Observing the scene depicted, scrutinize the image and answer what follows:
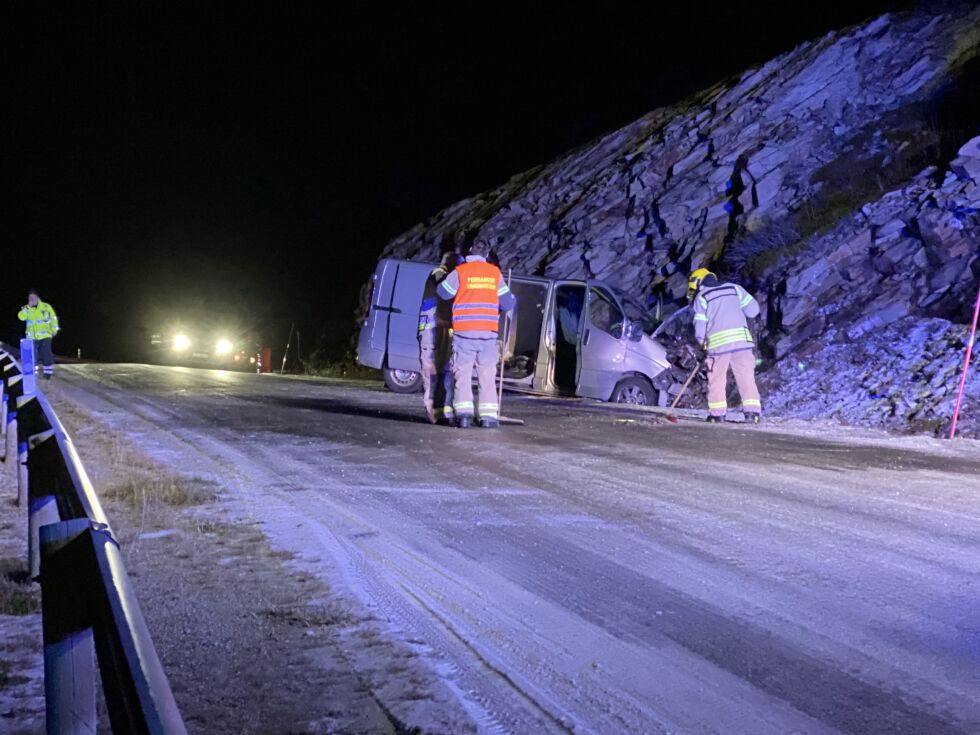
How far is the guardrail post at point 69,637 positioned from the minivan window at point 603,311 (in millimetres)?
11693

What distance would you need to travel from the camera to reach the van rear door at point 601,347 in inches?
522

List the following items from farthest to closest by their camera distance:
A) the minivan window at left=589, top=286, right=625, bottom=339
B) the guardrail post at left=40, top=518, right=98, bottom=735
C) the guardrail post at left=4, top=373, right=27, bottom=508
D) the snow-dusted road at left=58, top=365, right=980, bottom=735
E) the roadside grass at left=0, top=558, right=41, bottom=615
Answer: the minivan window at left=589, top=286, right=625, bottom=339 → the guardrail post at left=4, top=373, right=27, bottom=508 → the roadside grass at left=0, top=558, right=41, bottom=615 → the snow-dusted road at left=58, top=365, right=980, bottom=735 → the guardrail post at left=40, top=518, right=98, bottom=735

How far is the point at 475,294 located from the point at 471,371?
895 millimetres

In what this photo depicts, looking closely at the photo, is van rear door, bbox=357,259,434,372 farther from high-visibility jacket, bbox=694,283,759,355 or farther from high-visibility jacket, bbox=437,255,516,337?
high-visibility jacket, bbox=694,283,759,355

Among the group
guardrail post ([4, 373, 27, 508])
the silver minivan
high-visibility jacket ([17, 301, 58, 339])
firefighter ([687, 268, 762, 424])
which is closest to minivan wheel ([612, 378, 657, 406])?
the silver minivan

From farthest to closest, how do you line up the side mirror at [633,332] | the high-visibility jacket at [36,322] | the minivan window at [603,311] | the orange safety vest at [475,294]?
1. the high-visibility jacket at [36,322]
2. the minivan window at [603,311]
3. the side mirror at [633,332]
4. the orange safety vest at [475,294]

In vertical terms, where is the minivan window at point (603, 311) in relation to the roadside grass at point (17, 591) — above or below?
above

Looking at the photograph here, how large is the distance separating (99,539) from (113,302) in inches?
2382

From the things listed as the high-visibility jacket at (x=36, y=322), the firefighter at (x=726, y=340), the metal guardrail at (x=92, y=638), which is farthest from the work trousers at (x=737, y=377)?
→ the high-visibility jacket at (x=36, y=322)

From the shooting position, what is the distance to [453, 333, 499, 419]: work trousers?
31.2 feet

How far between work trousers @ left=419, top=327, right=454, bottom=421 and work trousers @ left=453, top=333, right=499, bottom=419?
2.79 ft

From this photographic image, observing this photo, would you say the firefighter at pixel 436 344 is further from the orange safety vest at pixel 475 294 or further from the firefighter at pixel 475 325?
the orange safety vest at pixel 475 294

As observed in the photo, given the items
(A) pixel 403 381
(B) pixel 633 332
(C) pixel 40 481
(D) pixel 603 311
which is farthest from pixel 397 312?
(C) pixel 40 481

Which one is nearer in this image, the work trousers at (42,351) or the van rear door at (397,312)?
the van rear door at (397,312)
